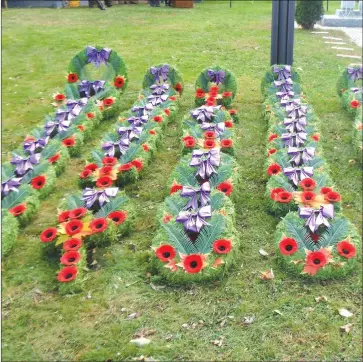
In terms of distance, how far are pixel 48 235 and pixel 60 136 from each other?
73.5 inches

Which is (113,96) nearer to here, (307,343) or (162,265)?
(162,265)

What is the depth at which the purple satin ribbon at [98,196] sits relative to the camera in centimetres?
358

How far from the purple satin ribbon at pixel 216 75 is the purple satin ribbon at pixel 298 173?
2.47m

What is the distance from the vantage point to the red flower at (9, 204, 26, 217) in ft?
12.0

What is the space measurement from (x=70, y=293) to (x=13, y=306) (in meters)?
0.36

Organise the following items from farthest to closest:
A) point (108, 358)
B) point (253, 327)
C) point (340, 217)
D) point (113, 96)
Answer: point (113, 96) → point (340, 217) → point (253, 327) → point (108, 358)

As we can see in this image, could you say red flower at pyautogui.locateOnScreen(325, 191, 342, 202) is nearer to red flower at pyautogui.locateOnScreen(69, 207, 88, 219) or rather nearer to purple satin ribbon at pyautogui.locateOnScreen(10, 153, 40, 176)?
red flower at pyautogui.locateOnScreen(69, 207, 88, 219)

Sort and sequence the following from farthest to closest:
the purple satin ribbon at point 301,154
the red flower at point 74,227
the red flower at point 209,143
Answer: the red flower at point 209,143
the purple satin ribbon at point 301,154
the red flower at point 74,227

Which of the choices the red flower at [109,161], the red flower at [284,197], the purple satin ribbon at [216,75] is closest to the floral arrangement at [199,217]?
the red flower at [284,197]

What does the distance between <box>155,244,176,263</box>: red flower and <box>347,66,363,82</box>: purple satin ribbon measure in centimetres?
399

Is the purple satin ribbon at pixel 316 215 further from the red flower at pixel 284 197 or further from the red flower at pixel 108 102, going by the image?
the red flower at pixel 108 102

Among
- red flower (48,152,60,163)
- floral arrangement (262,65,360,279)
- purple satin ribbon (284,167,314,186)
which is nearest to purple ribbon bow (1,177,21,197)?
red flower (48,152,60,163)

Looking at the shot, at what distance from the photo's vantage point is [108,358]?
2.51 meters

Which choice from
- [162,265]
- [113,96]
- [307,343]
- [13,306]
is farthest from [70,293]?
[113,96]
